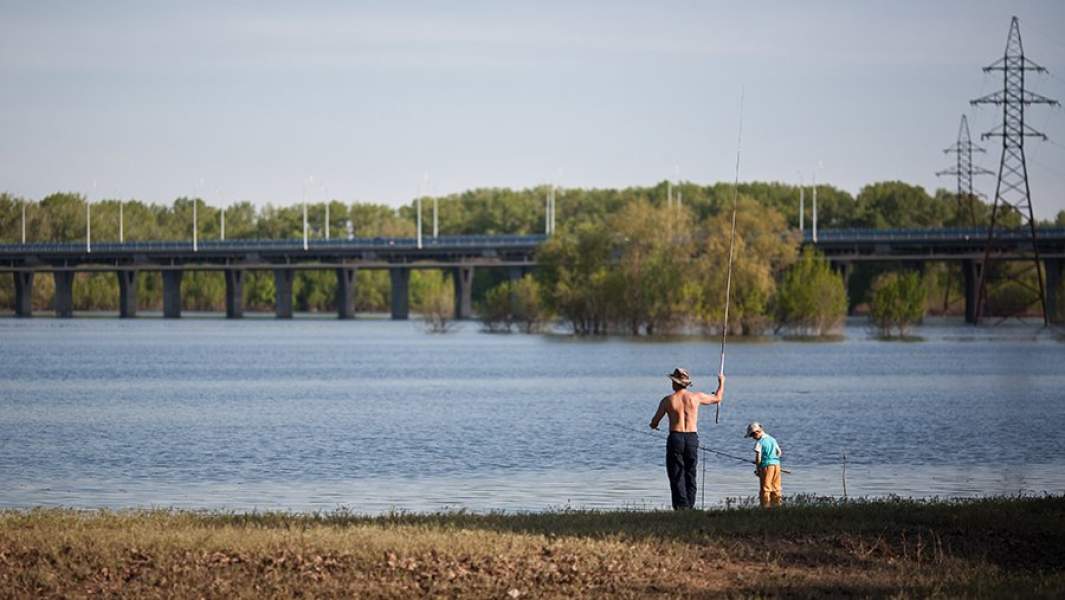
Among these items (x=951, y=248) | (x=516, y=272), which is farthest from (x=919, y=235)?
(x=516, y=272)

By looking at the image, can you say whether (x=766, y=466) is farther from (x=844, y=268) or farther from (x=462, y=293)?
(x=462, y=293)

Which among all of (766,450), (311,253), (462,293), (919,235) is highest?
(919,235)

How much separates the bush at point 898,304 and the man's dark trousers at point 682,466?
343ft

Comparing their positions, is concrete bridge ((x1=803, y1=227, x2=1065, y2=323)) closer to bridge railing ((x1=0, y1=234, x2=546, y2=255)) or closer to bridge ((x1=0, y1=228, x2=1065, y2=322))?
bridge ((x1=0, y1=228, x2=1065, y2=322))

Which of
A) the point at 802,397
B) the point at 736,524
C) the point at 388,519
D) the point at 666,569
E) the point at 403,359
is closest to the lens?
the point at 666,569

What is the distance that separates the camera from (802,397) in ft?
222

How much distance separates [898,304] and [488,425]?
8657 centimetres

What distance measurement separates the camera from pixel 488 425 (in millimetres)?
52625

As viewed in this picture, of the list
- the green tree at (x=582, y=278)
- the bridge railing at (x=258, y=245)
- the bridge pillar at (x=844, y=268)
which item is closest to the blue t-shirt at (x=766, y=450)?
the green tree at (x=582, y=278)

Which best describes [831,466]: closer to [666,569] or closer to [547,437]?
[547,437]

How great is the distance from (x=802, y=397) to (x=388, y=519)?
45.4 m

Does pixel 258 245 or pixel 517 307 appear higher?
pixel 258 245

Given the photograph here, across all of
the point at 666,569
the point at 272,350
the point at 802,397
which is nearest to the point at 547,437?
the point at 802,397

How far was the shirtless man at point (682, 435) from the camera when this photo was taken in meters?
25.7
